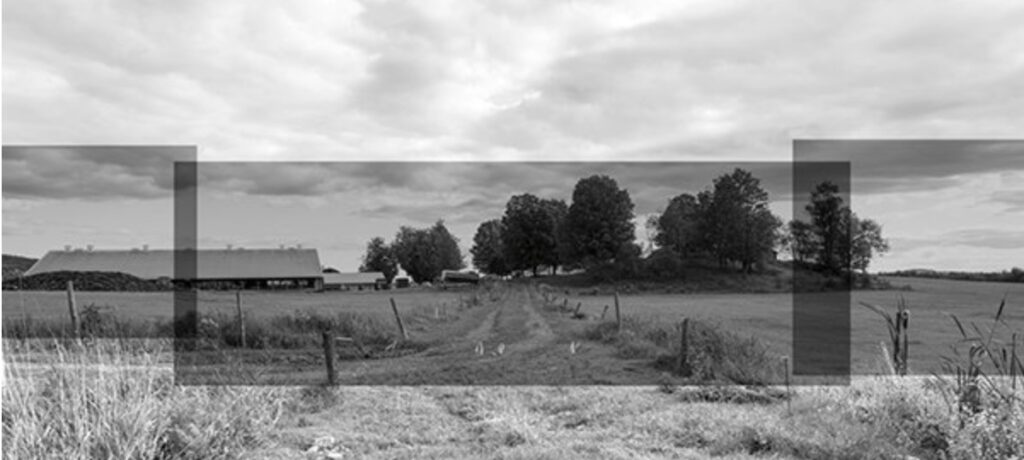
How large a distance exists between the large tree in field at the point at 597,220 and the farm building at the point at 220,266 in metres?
13.8

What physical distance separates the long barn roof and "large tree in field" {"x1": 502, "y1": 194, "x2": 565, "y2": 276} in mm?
11805

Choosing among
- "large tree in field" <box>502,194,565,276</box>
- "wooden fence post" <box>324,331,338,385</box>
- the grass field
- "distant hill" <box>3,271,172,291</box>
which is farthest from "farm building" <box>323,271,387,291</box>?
the grass field

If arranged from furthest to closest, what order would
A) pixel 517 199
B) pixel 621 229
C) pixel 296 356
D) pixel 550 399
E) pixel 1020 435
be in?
pixel 621 229 < pixel 517 199 < pixel 296 356 < pixel 550 399 < pixel 1020 435

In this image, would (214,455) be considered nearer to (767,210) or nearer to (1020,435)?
(1020,435)

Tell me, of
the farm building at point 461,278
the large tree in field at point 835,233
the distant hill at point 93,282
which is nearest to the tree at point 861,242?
the large tree in field at point 835,233

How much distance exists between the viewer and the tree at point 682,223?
29.0m

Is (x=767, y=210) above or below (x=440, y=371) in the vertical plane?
above

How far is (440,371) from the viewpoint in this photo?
45.9 ft

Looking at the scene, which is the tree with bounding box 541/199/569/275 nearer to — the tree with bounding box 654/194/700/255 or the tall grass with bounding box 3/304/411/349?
the tree with bounding box 654/194/700/255

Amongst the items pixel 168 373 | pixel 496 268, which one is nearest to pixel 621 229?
pixel 496 268

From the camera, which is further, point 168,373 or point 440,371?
point 440,371

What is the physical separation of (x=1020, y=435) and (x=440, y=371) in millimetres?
9427

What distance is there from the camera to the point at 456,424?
884 cm

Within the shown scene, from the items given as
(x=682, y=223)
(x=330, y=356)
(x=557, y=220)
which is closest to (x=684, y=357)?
(x=330, y=356)
